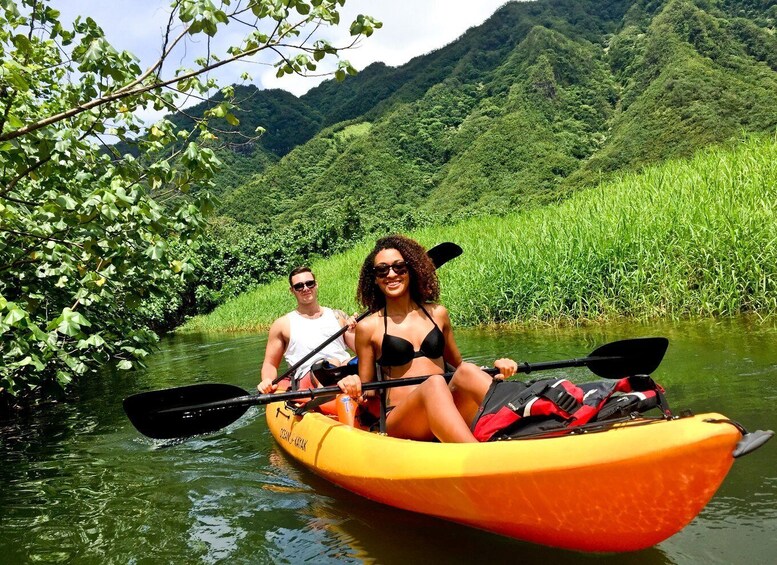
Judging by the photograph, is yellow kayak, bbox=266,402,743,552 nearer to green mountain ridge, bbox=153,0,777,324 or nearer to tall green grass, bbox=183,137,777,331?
tall green grass, bbox=183,137,777,331

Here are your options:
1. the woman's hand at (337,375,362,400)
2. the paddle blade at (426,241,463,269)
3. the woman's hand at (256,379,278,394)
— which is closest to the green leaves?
the woman's hand at (337,375,362,400)

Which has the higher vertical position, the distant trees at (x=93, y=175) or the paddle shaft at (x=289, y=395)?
the distant trees at (x=93, y=175)

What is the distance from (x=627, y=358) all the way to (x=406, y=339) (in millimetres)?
1236

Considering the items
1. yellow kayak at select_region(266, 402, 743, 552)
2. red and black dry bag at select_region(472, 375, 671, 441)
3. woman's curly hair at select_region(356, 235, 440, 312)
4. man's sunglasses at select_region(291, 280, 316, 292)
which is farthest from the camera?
man's sunglasses at select_region(291, 280, 316, 292)

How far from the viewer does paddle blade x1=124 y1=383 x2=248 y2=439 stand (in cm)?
399

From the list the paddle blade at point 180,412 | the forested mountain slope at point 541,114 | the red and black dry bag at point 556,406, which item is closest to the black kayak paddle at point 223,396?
the paddle blade at point 180,412

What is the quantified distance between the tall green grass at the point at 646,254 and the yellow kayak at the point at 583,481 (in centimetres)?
462

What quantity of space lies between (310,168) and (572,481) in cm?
6053

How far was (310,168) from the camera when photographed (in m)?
61.1

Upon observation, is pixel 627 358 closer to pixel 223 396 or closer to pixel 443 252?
pixel 443 252

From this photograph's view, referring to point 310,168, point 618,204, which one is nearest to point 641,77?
point 310,168

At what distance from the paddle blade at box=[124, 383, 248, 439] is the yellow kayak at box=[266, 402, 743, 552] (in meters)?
1.63

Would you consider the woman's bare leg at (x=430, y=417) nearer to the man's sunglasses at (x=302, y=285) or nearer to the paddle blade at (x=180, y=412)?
the paddle blade at (x=180, y=412)

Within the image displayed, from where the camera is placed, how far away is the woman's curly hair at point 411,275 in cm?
378
